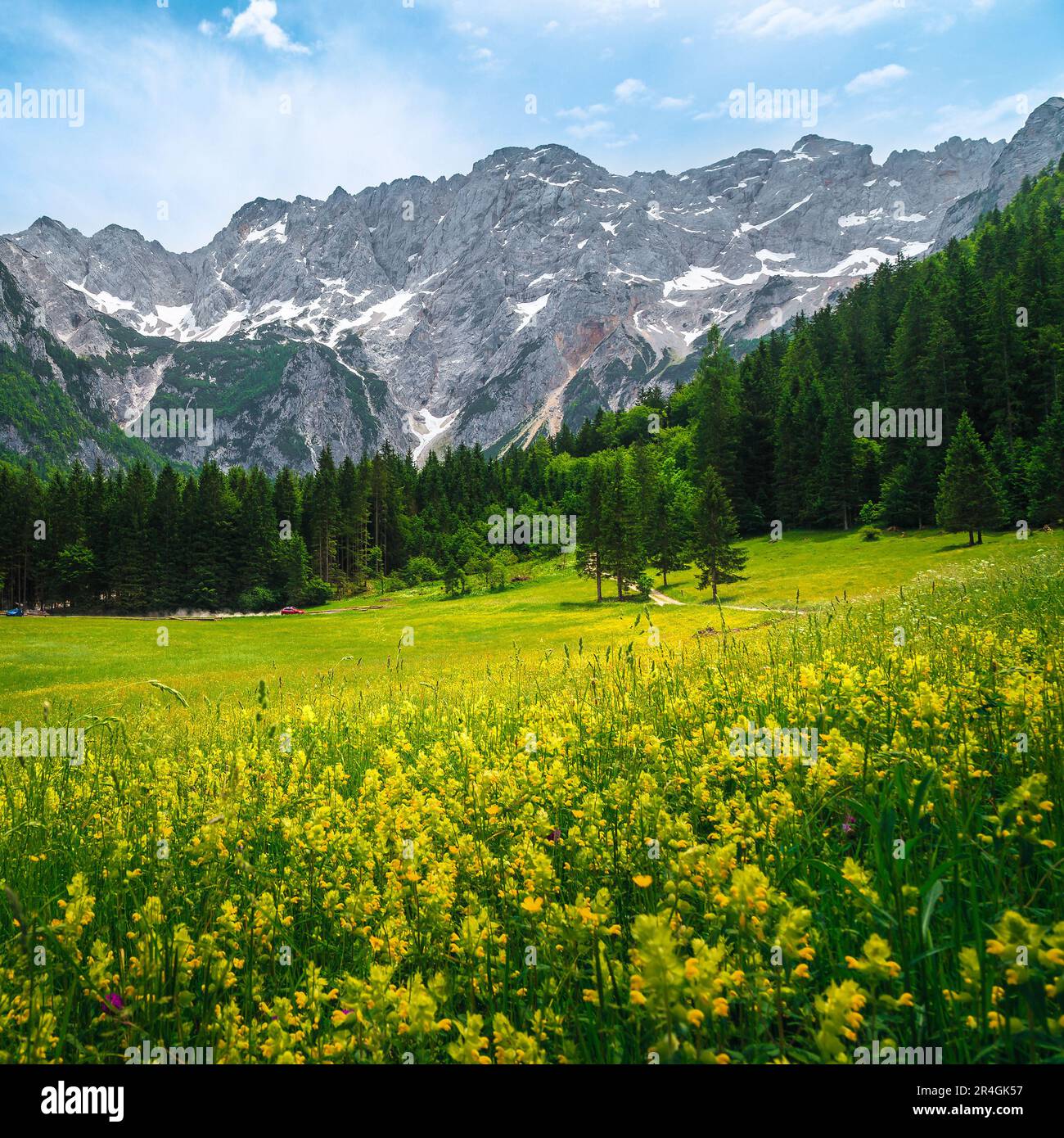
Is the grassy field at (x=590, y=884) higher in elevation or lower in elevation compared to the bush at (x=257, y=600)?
higher

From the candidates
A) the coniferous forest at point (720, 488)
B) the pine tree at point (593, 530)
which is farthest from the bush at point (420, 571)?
the pine tree at point (593, 530)

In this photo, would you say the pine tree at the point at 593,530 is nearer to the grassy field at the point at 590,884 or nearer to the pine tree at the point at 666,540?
the pine tree at the point at 666,540

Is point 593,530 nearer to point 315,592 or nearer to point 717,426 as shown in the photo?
point 315,592

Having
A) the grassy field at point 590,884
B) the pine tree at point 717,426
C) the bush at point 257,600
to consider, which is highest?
the pine tree at point 717,426

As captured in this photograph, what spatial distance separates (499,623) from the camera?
4819 centimetres

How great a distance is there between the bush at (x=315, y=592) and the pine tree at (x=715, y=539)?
56.2m

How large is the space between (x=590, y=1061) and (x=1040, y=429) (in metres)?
83.3

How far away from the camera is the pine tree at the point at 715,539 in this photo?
51.4m

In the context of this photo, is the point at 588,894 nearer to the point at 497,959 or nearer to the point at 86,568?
the point at 497,959

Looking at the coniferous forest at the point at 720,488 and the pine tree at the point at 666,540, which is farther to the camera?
the pine tree at the point at 666,540

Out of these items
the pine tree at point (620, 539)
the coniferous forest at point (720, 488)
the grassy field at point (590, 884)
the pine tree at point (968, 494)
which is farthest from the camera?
the coniferous forest at point (720, 488)

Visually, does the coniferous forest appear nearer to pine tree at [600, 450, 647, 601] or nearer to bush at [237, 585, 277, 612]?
pine tree at [600, 450, 647, 601]

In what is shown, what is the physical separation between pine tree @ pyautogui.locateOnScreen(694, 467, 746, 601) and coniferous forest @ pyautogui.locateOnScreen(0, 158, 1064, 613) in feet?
0.63
